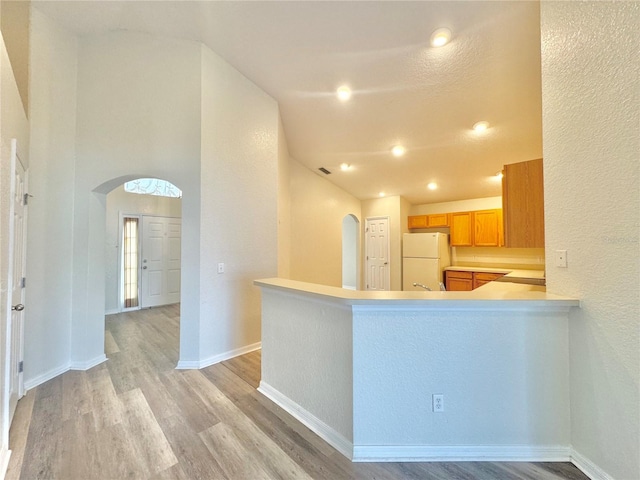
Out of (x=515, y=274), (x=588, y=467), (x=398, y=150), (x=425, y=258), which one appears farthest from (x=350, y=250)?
(x=588, y=467)

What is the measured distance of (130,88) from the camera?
283 centimetres

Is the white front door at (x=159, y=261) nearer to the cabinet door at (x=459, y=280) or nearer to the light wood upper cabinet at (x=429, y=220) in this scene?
the light wood upper cabinet at (x=429, y=220)

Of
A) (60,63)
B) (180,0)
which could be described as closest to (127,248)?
(60,63)

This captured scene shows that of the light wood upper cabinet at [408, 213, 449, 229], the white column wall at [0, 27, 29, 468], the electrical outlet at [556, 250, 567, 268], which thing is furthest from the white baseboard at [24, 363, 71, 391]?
the light wood upper cabinet at [408, 213, 449, 229]

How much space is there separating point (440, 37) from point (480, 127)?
1480mm

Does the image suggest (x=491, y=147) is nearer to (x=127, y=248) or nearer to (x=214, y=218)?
(x=214, y=218)

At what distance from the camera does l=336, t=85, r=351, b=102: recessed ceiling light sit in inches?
120

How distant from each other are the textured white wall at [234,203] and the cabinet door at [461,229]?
3861 millimetres

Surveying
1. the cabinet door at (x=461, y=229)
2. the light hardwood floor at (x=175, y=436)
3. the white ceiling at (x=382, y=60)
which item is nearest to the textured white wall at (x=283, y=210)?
the white ceiling at (x=382, y=60)

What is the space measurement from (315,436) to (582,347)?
1.68m

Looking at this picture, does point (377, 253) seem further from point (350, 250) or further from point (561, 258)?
point (561, 258)

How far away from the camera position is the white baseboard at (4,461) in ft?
4.78

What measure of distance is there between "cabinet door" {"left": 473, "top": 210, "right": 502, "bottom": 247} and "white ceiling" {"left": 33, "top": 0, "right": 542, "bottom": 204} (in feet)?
4.13

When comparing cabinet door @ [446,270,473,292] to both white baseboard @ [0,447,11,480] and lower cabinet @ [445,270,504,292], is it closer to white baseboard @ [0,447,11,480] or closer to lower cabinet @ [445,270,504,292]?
lower cabinet @ [445,270,504,292]
